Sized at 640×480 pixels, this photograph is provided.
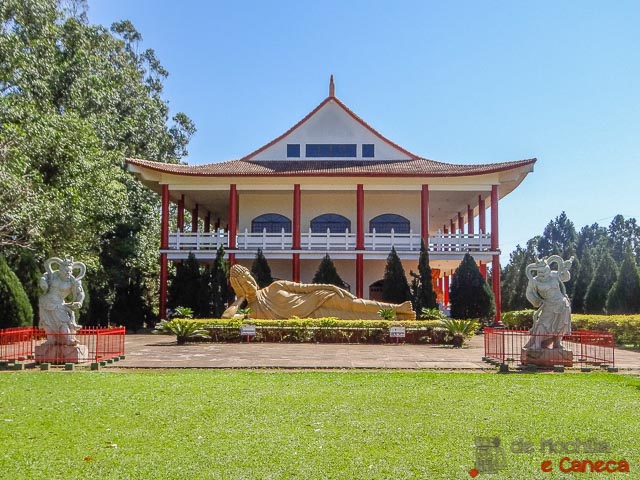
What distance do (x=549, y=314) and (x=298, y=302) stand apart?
34.4ft

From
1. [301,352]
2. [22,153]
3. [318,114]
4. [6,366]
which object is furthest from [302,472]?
[318,114]

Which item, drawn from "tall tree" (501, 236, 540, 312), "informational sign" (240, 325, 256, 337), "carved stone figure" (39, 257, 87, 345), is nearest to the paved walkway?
"informational sign" (240, 325, 256, 337)

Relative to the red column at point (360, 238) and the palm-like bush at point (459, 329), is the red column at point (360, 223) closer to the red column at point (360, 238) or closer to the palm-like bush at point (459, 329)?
the red column at point (360, 238)

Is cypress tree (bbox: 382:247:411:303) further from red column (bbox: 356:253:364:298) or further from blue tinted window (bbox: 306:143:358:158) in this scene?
blue tinted window (bbox: 306:143:358:158)

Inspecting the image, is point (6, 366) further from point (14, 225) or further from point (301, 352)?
point (14, 225)

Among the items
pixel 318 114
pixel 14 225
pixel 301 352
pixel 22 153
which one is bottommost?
pixel 301 352

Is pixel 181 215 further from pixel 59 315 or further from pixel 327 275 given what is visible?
pixel 59 315

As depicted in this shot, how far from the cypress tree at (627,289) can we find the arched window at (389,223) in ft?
33.5

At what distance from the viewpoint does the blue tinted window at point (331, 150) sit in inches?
1288

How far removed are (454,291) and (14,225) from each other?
56.2 feet

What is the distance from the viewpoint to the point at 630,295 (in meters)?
27.4

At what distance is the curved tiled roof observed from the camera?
29172 millimetres

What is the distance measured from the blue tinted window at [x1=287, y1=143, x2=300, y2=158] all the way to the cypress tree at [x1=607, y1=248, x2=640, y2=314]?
15.8 m

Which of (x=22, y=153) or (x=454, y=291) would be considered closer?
(x=22, y=153)
